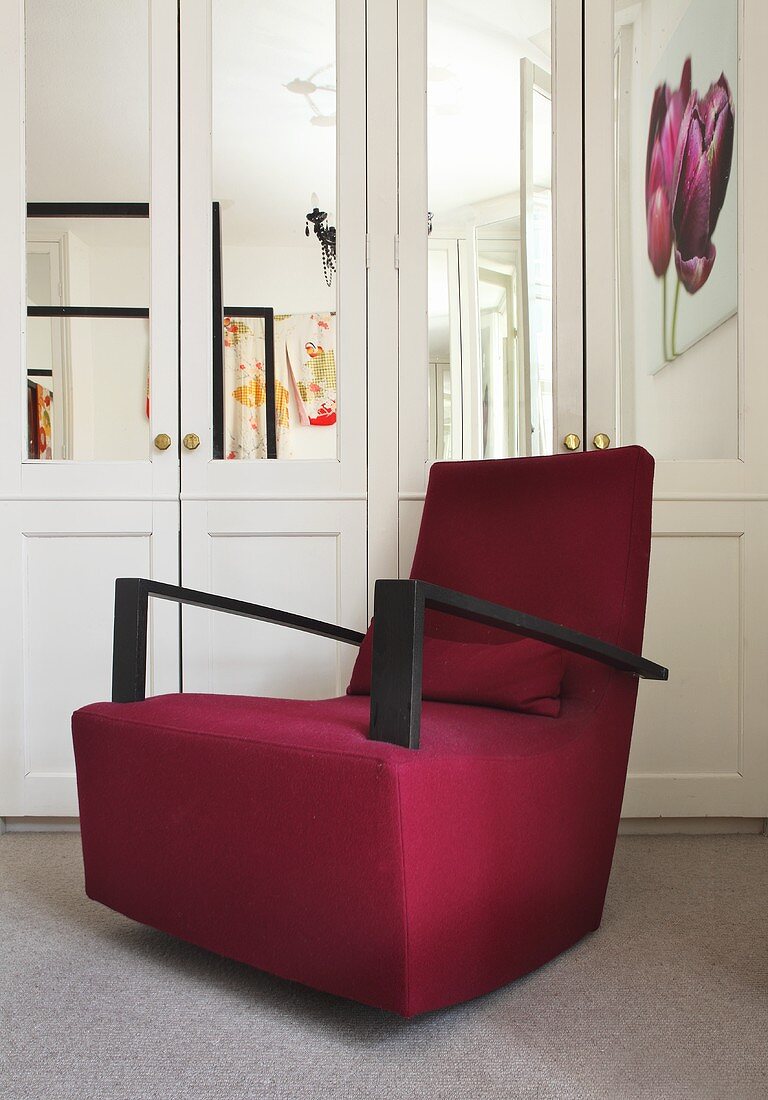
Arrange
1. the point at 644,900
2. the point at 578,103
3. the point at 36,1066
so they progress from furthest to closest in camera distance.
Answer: the point at 578,103, the point at 644,900, the point at 36,1066

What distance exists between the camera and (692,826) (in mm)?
2322

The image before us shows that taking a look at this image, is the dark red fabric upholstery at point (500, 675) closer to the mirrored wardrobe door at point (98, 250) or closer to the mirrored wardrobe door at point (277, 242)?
the mirrored wardrobe door at point (277, 242)

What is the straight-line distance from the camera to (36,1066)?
1195 millimetres

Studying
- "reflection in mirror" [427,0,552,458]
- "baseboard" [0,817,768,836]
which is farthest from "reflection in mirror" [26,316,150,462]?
"baseboard" [0,817,768,836]

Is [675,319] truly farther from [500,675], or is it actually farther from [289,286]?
[500,675]

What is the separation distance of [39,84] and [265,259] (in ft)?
2.33

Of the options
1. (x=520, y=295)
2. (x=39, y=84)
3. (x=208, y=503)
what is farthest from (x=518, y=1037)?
(x=39, y=84)

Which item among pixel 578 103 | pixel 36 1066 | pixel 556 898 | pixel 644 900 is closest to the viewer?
pixel 36 1066

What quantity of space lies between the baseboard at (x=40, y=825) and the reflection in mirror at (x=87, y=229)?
2.90 ft

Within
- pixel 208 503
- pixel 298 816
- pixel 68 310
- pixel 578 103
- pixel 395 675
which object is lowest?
pixel 298 816

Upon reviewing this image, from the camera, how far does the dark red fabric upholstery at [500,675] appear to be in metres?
1.60

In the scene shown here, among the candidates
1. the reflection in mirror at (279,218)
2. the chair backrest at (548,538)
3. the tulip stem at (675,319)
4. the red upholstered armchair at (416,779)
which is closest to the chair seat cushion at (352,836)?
the red upholstered armchair at (416,779)

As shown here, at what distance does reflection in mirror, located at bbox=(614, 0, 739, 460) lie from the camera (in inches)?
91.8

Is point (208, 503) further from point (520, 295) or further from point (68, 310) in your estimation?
point (520, 295)
